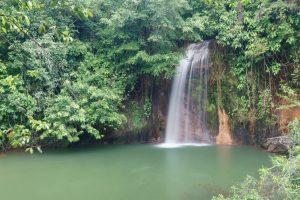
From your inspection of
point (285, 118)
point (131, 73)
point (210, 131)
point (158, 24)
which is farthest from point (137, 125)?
point (285, 118)

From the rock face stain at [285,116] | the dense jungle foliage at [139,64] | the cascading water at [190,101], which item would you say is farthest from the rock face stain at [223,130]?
the rock face stain at [285,116]

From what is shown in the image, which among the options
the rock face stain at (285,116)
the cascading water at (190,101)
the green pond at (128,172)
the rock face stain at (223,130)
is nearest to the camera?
the green pond at (128,172)

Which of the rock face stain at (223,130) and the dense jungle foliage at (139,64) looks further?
the rock face stain at (223,130)

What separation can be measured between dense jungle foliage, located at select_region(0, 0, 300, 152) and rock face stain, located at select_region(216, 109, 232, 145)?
247mm

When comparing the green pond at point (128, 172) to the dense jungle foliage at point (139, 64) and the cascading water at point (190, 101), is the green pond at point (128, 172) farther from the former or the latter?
the cascading water at point (190, 101)

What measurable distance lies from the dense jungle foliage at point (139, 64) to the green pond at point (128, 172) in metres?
0.72

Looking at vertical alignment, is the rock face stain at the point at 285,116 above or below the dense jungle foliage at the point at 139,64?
below

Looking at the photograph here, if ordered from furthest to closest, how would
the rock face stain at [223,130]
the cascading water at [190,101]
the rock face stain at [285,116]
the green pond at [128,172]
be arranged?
the cascading water at [190,101] < the rock face stain at [223,130] < the rock face stain at [285,116] < the green pond at [128,172]

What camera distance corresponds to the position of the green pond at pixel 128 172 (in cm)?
605

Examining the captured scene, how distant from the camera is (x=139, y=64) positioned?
1077cm

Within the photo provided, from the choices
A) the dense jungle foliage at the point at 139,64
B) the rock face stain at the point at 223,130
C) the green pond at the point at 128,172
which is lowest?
the green pond at the point at 128,172

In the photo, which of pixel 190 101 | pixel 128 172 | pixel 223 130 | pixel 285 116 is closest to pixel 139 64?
pixel 190 101

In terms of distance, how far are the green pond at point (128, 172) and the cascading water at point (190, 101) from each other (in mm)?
905

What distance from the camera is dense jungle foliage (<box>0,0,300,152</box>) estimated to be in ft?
29.4
